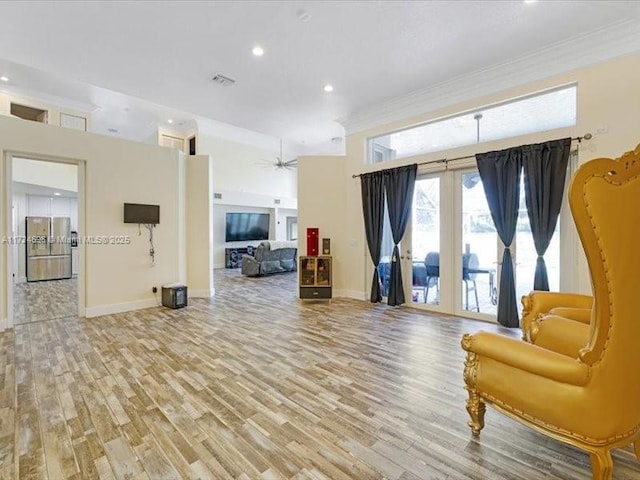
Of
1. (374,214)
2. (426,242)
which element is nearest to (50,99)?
(374,214)

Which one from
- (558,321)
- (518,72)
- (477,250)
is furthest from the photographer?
(477,250)

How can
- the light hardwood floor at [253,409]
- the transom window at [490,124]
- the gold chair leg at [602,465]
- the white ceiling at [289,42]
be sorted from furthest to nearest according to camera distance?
the transom window at [490,124]
the white ceiling at [289,42]
the light hardwood floor at [253,409]
the gold chair leg at [602,465]

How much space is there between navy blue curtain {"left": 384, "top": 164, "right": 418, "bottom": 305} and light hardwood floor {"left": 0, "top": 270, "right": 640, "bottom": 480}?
3.88ft

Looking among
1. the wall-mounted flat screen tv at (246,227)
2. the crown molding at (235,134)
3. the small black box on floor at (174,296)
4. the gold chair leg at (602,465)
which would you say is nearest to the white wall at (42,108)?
the crown molding at (235,134)

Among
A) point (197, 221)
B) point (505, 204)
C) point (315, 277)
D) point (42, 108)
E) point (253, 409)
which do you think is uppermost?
point (42, 108)

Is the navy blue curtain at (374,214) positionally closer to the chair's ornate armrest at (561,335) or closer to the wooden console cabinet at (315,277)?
the wooden console cabinet at (315,277)

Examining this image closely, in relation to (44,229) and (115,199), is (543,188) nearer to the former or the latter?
(115,199)

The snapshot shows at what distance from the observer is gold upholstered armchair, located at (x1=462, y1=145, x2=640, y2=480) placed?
130 cm

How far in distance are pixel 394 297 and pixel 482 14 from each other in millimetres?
3948

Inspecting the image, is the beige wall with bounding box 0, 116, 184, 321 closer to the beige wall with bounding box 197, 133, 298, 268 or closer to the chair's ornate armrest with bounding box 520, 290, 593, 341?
the beige wall with bounding box 197, 133, 298, 268

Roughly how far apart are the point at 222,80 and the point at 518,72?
4.10 meters

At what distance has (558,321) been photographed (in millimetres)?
2041

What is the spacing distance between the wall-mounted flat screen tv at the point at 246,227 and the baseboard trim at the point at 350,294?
653 centimetres

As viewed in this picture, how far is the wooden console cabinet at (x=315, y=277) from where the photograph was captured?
222 inches
